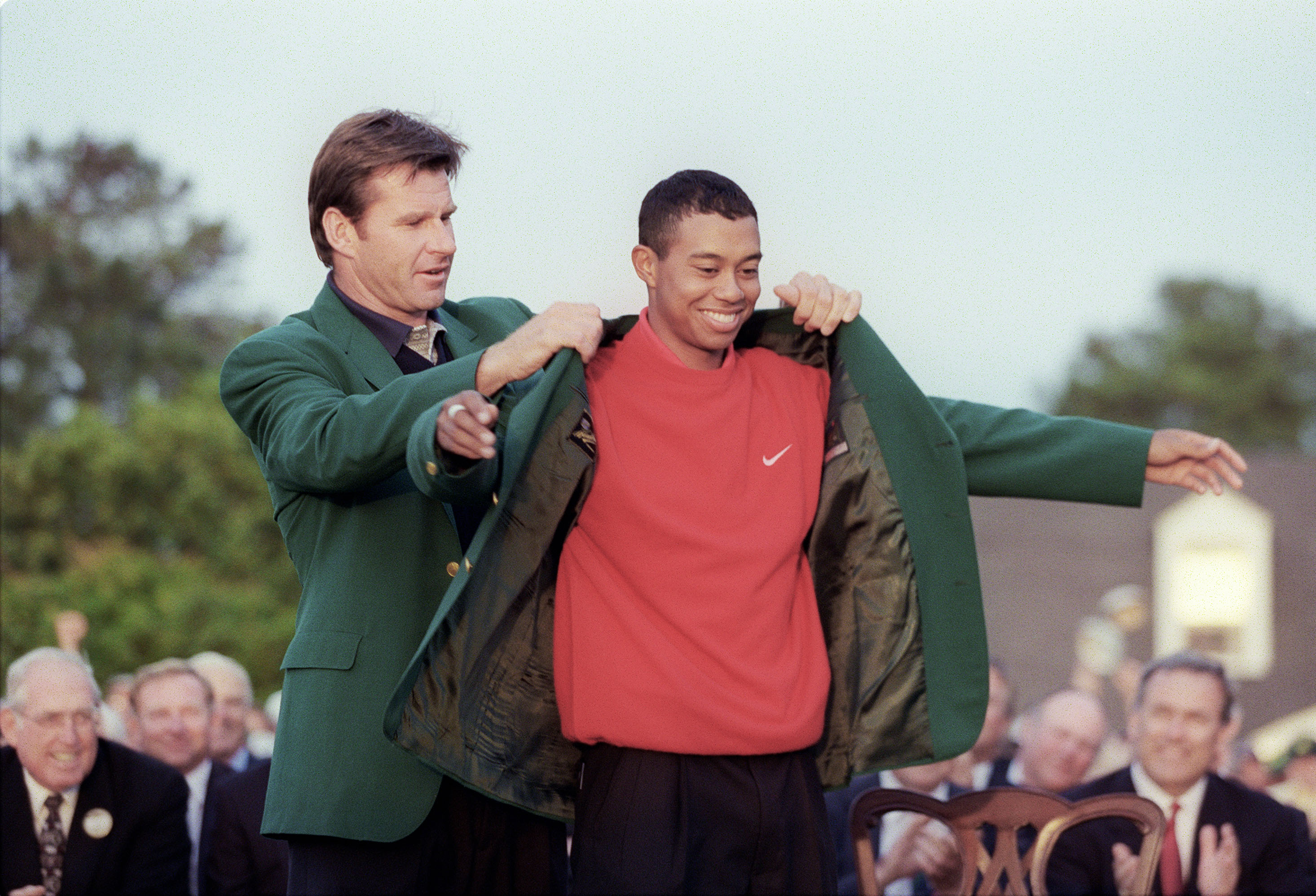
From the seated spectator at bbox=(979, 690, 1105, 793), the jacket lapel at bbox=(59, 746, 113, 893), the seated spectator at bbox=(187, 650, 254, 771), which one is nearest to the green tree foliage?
the seated spectator at bbox=(187, 650, 254, 771)

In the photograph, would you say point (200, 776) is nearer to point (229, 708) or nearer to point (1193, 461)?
point (229, 708)

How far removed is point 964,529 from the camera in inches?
109

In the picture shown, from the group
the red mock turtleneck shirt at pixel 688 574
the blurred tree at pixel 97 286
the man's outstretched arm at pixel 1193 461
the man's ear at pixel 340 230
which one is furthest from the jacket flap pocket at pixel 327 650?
the blurred tree at pixel 97 286

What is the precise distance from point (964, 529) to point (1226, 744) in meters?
3.68

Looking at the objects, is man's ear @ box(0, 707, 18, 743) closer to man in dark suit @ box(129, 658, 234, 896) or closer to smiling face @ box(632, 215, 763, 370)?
man in dark suit @ box(129, 658, 234, 896)

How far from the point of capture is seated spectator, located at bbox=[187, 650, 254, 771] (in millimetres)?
6621

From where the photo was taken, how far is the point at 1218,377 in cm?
4025

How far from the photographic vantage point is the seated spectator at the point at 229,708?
662 cm

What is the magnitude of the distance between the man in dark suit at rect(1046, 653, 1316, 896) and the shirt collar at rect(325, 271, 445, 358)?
3128 millimetres

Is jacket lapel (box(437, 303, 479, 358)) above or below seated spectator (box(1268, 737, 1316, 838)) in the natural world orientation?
above

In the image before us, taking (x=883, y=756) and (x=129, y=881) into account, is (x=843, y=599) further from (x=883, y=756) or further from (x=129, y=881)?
(x=129, y=881)

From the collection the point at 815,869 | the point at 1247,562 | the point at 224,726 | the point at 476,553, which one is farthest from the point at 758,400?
the point at 1247,562

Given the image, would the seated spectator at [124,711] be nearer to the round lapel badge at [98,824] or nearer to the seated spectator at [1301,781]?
the round lapel badge at [98,824]

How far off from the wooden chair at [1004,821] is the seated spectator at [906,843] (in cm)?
5
